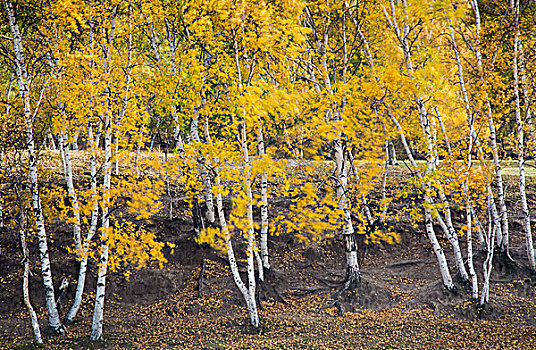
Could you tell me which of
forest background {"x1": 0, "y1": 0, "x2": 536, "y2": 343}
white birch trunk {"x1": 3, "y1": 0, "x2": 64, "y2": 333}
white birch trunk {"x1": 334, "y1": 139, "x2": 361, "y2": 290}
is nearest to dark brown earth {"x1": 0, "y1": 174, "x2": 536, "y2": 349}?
forest background {"x1": 0, "y1": 0, "x2": 536, "y2": 343}

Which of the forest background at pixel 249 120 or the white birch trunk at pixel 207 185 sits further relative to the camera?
the white birch trunk at pixel 207 185

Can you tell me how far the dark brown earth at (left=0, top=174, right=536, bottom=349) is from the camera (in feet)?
28.4

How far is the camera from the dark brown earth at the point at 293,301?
865cm

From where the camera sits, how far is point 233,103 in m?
9.28

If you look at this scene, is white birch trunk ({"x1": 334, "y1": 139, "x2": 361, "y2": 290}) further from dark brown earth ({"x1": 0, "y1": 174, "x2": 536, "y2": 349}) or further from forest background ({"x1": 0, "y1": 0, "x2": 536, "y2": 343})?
dark brown earth ({"x1": 0, "y1": 174, "x2": 536, "y2": 349})

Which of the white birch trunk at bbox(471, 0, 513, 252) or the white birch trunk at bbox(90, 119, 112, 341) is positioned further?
the white birch trunk at bbox(471, 0, 513, 252)

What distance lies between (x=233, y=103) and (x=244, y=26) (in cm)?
185

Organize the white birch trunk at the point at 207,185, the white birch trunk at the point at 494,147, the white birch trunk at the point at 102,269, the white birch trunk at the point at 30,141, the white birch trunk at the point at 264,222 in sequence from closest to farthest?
the white birch trunk at the point at 30,141 < the white birch trunk at the point at 102,269 < the white birch trunk at the point at 494,147 < the white birch trunk at the point at 264,222 < the white birch trunk at the point at 207,185

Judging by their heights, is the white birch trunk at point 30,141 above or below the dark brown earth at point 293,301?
above

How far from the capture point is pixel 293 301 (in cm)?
1134

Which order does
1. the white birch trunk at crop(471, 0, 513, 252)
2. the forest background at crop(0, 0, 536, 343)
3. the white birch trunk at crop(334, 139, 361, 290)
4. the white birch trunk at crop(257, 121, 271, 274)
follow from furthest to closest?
the white birch trunk at crop(257, 121, 271, 274)
the white birch trunk at crop(334, 139, 361, 290)
the white birch trunk at crop(471, 0, 513, 252)
the forest background at crop(0, 0, 536, 343)

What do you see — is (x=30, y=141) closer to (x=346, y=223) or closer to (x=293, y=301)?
(x=346, y=223)

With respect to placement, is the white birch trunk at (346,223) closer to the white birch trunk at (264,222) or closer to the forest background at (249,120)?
the forest background at (249,120)

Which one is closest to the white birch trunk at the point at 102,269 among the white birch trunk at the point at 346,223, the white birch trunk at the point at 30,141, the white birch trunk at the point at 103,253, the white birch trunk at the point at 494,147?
the white birch trunk at the point at 103,253
